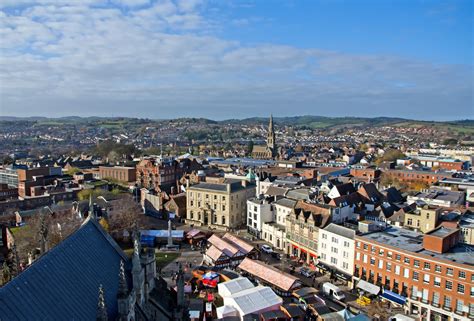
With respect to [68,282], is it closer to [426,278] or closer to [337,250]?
[426,278]

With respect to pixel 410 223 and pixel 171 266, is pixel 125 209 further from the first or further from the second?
pixel 410 223

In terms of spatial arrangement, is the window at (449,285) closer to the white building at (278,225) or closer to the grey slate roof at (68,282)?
the white building at (278,225)

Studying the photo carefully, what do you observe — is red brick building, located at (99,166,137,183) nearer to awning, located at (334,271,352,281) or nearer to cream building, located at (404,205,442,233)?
awning, located at (334,271,352,281)

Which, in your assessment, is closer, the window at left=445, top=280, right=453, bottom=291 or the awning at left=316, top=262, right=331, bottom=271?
the window at left=445, top=280, right=453, bottom=291

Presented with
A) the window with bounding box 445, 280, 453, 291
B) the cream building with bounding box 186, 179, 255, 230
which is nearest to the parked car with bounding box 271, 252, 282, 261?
the cream building with bounding box 186, 179, 255, 230

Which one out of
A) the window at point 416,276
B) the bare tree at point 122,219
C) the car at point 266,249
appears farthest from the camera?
the bare tree at point 122,219

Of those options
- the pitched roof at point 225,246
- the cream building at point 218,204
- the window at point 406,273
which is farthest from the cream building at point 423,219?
the cream building at point 218,204

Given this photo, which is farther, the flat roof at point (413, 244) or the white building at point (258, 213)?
the white building at point (258, 213)
